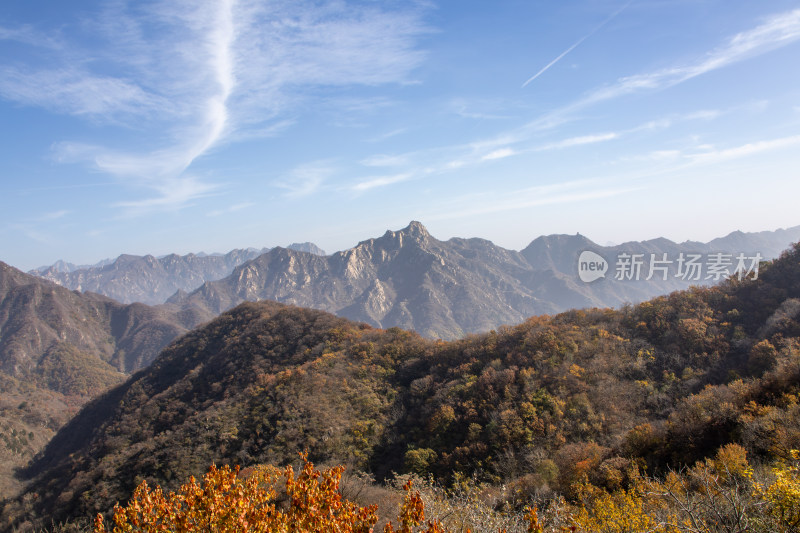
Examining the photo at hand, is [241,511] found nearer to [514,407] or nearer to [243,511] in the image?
[243,511]

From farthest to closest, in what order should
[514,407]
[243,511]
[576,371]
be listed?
1. [576,371]
2. [514,407]
3. [243,511]

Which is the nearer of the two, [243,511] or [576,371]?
[243,511]

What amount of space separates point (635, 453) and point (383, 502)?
14920 mm

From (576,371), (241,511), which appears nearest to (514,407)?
(576,371)

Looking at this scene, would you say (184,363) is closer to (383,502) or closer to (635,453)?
(383,502)

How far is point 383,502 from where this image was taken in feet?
65.6

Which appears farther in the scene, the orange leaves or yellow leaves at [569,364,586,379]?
yellow leaves at [569,364,586,379]

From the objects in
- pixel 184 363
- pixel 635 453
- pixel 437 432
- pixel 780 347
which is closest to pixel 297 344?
pixel 184 363

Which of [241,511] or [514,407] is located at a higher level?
[241,511]

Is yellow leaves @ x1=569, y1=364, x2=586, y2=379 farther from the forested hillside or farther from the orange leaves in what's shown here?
the orange leaves

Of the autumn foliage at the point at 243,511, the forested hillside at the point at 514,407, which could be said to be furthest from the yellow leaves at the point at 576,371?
the autumn foliage at the point at 243,511

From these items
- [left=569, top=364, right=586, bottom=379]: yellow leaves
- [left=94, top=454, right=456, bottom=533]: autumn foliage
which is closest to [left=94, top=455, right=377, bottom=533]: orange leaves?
[left=94, top=454, right=456, bottom=533]: autumn foliage

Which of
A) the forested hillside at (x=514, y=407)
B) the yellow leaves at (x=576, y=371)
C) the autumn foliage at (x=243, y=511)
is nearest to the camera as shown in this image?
the autumn foliage at (x=243, y=511)

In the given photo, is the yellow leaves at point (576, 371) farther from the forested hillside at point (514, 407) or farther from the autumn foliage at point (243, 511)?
the autumn foliage at point (243, 511)
